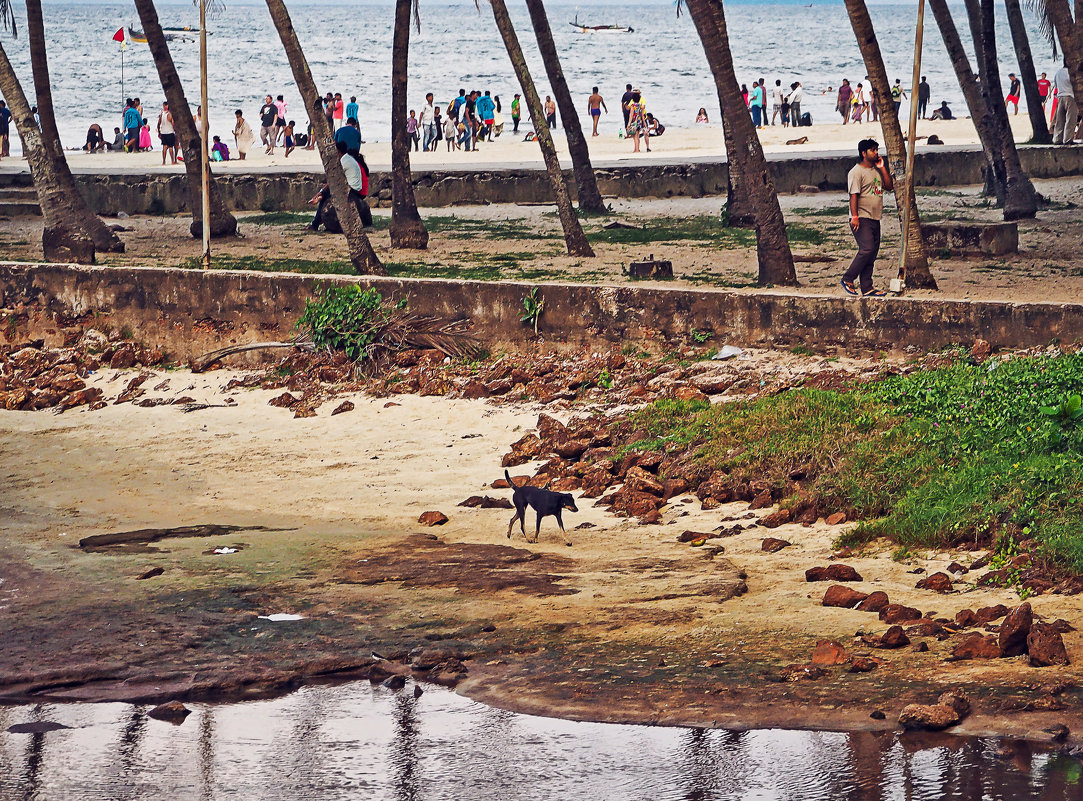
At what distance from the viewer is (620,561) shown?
323 inches

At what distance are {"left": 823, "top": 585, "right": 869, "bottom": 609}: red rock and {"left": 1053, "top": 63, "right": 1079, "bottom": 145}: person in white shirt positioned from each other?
927 inches

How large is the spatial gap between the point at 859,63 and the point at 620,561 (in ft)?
376

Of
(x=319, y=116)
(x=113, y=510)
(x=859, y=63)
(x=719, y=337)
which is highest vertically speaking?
(x=859, y=63)

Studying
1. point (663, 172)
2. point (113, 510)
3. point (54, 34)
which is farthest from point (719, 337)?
point (54, 34)

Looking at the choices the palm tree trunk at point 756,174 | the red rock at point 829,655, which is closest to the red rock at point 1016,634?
the red rock at point 829,655

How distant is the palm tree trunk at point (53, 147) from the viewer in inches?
731

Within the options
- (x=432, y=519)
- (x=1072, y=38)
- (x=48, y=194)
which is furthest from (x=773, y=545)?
(x=48, y=194)

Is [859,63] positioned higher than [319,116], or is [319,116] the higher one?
[859,63]

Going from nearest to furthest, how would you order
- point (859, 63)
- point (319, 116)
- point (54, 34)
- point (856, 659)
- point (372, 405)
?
point (856, 659) < point (372, 405) < point (319, 116) < point (859, 63) < point (54, 34)

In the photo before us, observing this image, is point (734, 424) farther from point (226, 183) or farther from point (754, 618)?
point (226, 183)

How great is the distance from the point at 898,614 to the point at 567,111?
602 inches

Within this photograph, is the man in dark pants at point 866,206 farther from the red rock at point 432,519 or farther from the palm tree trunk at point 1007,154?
the palm tree trunk at point 1007,154

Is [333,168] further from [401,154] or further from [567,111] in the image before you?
[567,111]

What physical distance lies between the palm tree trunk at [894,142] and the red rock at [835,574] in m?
6.60
